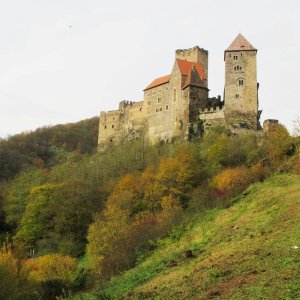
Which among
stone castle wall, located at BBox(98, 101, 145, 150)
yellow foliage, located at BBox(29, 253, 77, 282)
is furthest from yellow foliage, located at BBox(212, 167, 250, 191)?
stone castle wall, located at BBox(98, 101, 145, 150)

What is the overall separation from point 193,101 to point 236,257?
1667 inches

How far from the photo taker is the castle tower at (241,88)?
59656mm

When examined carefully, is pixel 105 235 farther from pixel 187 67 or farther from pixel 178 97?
pixel 187 67

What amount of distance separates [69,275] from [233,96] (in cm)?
2969

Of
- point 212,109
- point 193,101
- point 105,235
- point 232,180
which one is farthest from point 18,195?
point 232,180

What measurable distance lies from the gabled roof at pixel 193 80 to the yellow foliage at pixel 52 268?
29.2 meters

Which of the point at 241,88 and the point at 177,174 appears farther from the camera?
the point at 241,88

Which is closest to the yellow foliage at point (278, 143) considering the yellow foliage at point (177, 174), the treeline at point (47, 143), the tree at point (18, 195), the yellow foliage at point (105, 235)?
the yellow foliage at point (177, 174)

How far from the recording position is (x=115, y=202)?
169 ft

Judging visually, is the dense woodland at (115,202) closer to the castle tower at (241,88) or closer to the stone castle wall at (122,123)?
the castle tower at (241,88)

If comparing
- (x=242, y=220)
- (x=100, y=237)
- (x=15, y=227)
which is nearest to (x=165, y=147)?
(x=15, y=227)

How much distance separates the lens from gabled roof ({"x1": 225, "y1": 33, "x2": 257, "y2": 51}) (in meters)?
61.5

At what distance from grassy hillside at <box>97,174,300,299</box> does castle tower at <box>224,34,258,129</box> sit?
75.8ft

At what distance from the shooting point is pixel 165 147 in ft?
212
